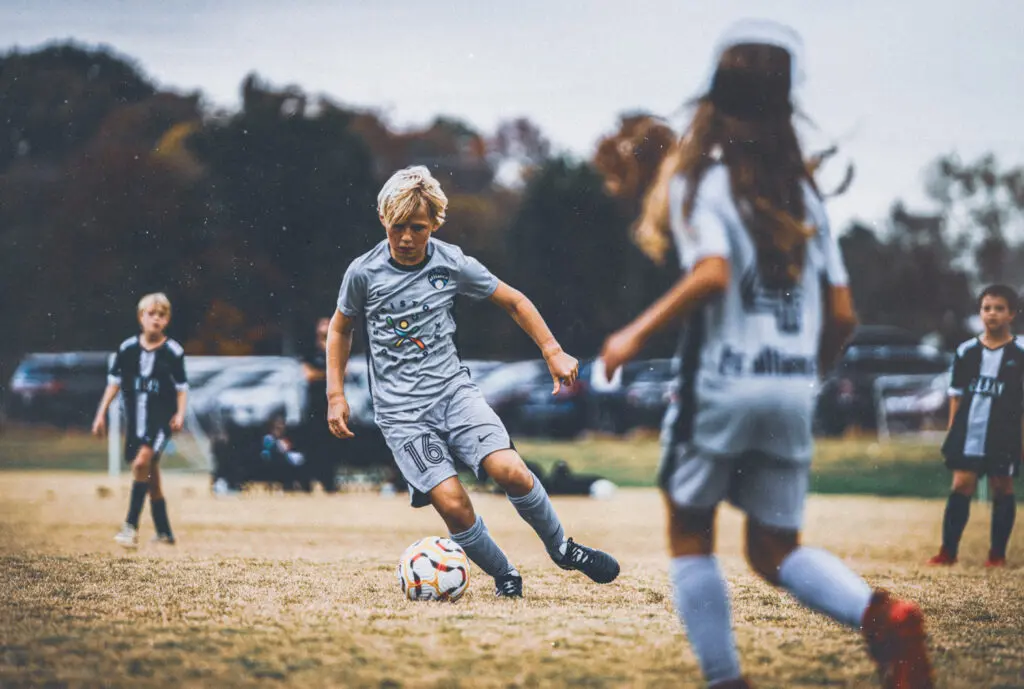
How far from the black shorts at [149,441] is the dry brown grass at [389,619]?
22.6 inches

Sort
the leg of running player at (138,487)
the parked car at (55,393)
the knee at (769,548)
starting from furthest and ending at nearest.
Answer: the parked car at (55,393)
the leg of running player at (138,487)
the knee at (769,548)

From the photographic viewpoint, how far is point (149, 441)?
24.7 ft

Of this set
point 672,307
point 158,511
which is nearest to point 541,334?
point 672,307

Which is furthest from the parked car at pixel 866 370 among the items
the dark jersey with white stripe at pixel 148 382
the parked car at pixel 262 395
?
the dark jersey with white stripe at pixel 148 382

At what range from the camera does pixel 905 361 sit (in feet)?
79.0

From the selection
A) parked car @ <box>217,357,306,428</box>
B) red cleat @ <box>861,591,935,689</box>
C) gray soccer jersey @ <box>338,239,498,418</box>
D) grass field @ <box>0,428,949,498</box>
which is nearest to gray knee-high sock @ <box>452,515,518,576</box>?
gray soccer jersey @ <box>338,239,498,418</box>

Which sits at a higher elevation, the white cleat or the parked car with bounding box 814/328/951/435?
the parked car with bounding box 814/328/951/435

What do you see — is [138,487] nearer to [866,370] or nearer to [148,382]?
[148,382]

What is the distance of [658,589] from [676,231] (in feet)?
8.93

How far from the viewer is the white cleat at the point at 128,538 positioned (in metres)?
7.24

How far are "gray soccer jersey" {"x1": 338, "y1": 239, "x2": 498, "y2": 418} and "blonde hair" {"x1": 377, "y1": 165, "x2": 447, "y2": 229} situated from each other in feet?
0.69

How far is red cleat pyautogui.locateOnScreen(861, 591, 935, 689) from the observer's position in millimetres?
3008

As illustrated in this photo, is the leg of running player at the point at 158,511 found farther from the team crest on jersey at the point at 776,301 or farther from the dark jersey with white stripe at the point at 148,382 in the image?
the team crest on jersey at the point at 776,301

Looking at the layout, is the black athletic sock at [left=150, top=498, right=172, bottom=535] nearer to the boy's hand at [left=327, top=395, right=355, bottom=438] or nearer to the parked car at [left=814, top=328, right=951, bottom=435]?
the boy's hand at [left=327, top=395, right=355, bottom=438]
